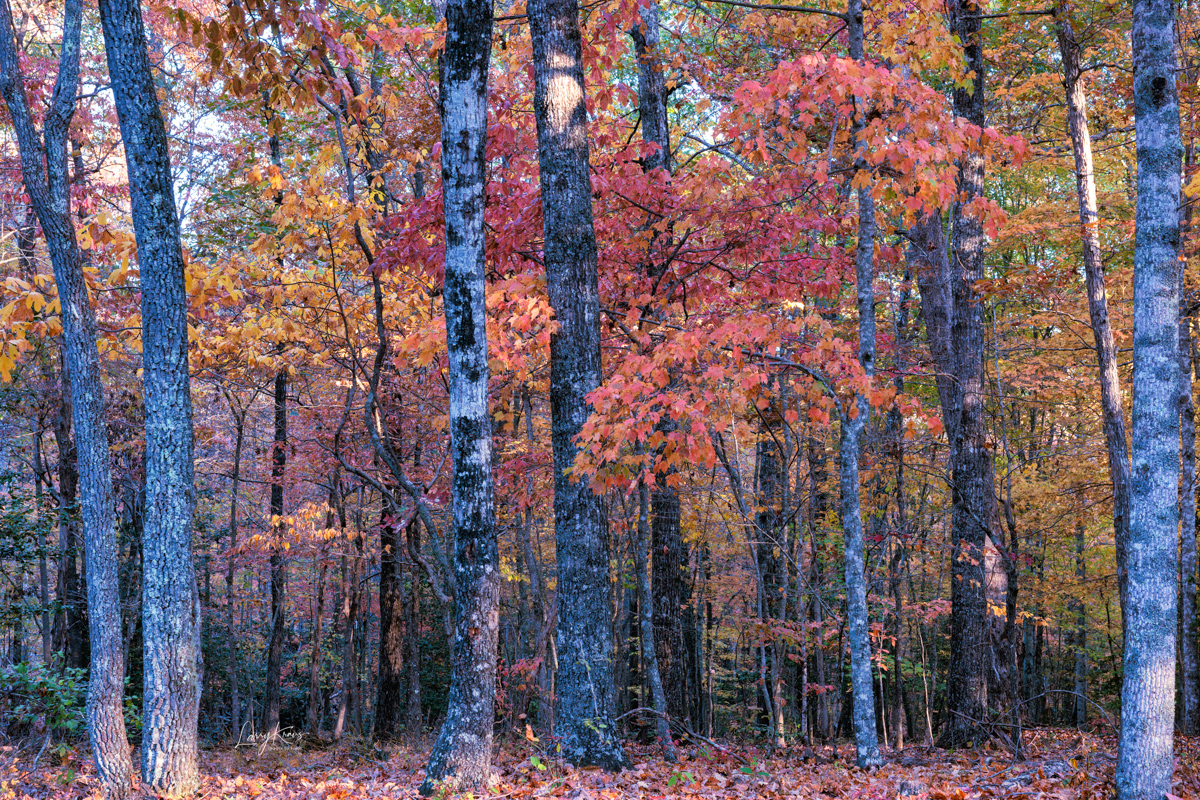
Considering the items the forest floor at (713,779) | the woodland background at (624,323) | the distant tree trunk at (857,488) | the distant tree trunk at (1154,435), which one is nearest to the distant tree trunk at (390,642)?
the woodland background at (624,323)

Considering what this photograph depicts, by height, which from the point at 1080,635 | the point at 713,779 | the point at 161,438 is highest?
the point at 161,438

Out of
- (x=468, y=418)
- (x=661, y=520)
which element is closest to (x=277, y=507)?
(x=661, y=520)

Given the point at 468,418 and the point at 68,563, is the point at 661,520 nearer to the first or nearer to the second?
the point at 468,418

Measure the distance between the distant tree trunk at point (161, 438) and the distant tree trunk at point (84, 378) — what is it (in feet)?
2.53

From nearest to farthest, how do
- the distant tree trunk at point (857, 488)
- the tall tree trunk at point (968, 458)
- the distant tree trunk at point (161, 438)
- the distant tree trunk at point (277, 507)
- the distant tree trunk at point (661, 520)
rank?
the distant tree trunk at point (161, 438)
the distant tree trunk at point (857, 488)
the distant tree trunk at point (661, 520)
the tall tree trunk at point (968, 458)
the distant tree trunk at point (277, 507)

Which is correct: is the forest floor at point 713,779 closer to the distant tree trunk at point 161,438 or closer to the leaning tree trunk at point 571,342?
the distant tree trunk at point 161,438

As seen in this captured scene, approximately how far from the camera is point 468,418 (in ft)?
17.4

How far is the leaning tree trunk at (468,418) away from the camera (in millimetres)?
5047

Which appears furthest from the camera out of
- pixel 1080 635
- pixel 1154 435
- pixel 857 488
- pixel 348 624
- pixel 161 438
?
pixel 1080 635

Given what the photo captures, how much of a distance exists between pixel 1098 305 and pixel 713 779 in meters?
7.76

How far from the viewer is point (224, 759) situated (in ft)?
32.5

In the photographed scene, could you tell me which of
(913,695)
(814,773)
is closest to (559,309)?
(814,773)

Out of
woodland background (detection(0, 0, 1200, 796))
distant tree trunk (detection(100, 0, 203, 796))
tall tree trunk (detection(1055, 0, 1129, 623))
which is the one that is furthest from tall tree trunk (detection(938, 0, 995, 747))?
distant tree trunk (detection(100, 0, 203, 796))

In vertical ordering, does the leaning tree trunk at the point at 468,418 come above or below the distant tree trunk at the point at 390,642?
above
